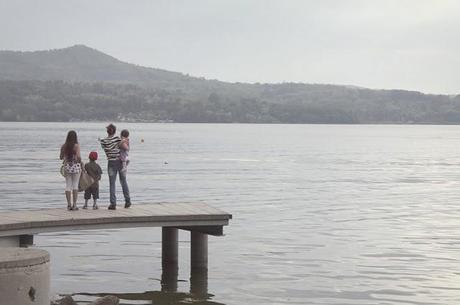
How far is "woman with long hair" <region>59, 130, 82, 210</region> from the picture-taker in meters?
17.7

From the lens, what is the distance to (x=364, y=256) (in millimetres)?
22344

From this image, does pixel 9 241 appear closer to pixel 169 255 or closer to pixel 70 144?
pixel 70 144

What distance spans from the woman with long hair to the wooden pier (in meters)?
0.43

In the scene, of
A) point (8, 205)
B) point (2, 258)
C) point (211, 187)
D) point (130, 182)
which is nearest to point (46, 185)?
point (130, 182)

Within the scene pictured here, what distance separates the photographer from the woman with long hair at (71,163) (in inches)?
695

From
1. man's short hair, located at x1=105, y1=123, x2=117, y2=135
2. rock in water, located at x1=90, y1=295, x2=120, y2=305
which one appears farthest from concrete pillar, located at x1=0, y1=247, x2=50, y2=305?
man's short hair, located at x1=105, y1=123, x2=117, y2=135

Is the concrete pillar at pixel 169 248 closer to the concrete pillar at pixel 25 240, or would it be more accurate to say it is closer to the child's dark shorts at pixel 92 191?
the child's dark shorts at pixel 92 191

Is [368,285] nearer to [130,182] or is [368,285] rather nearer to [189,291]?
[189,291]

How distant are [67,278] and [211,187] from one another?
28.7 m

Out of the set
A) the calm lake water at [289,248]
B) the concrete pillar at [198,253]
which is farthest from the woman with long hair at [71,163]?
the concrete pillar at [198,253]

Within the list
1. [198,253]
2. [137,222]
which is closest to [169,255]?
[198,253]

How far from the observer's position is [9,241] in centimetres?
1594

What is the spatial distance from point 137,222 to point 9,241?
2606 millimetres

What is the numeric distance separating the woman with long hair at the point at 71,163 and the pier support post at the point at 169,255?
2409mm
